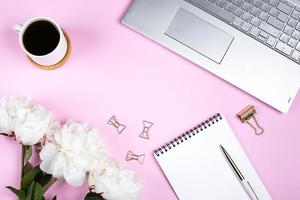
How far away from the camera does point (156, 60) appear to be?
2.60ft

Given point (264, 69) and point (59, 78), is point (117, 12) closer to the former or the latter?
point (59, 78)

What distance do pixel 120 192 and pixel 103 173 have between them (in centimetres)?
4

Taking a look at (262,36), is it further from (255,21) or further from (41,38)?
(41,38)

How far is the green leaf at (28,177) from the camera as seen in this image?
651mm

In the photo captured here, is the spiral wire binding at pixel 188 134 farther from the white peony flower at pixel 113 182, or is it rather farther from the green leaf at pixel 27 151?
the green leaf at pixel 27 151

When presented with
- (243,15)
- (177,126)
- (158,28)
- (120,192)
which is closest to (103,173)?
(120,192)

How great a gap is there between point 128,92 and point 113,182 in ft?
0.77

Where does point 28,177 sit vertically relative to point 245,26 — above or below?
below

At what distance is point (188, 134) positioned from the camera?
76cm

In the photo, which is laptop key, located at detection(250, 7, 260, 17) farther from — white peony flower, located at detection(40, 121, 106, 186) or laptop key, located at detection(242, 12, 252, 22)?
white peony flower, located at detection(40, 121, 106, 186)

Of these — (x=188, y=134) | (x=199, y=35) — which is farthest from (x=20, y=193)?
(x=199, y=35)

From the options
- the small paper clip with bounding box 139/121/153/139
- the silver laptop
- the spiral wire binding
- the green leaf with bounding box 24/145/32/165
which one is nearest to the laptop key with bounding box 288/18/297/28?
the silver laptop

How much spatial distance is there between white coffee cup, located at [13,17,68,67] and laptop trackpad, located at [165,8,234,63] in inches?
8.5

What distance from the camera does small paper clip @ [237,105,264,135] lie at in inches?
30.8
